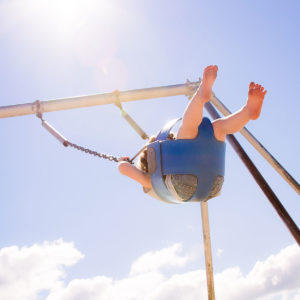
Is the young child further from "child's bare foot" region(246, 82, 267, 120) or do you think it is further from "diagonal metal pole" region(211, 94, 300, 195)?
"diagonal metal pole" region(211, 94, 300, 195)

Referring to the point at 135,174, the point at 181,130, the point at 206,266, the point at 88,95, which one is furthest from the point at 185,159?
the point at 206,266

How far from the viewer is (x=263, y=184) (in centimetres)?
486

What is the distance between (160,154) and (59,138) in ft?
5.73

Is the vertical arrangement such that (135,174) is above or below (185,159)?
above

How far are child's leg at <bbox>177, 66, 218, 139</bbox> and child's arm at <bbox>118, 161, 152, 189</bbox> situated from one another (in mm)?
717

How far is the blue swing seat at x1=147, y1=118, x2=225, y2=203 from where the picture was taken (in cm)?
338

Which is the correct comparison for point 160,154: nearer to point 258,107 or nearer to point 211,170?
point 211,170

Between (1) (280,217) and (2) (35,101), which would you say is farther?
(2) (35,101)

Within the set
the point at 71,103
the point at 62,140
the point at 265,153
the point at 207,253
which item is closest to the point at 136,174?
the point at 62,140

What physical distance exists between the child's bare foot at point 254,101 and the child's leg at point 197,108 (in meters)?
0.41

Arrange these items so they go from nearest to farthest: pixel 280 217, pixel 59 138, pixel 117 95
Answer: pixel 280 217, pixel 59 138, pixel 117 95

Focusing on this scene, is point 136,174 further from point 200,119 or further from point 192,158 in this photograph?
point 200,119

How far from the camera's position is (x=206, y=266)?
6.40m

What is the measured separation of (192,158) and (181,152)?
114mm
